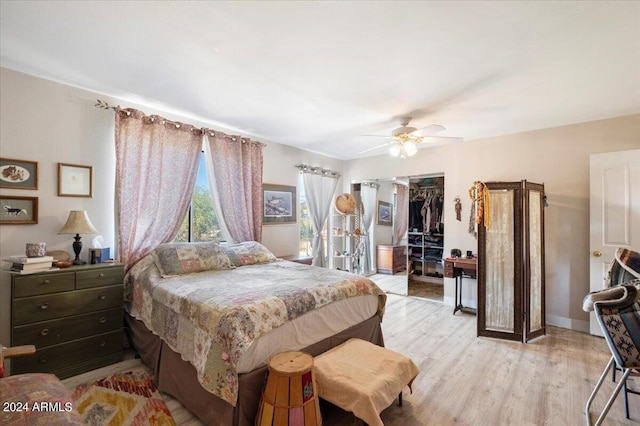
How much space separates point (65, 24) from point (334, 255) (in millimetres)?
4784

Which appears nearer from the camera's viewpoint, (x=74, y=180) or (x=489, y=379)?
(x=489, y=379)

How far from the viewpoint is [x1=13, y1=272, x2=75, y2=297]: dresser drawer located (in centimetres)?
223

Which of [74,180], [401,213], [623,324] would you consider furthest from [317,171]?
[623,324]

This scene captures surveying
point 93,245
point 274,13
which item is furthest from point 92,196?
point 274,13

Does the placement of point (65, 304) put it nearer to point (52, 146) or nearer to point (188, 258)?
point (188, 258)

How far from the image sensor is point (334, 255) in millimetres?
5754

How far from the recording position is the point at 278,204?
4730 millimetres

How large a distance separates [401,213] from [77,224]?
178 inches

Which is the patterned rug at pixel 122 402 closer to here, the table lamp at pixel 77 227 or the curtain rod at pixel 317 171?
the table lamp at pixel 77 227

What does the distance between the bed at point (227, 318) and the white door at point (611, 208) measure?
2640mm

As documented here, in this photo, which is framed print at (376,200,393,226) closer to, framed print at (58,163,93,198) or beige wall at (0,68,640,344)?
beige wall at (0,68,640,344)

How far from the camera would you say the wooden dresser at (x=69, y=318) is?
226 centimetres

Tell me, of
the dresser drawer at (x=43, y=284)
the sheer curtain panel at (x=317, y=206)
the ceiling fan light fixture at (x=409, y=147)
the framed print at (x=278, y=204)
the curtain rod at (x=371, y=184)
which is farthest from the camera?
the curtain rod at (x=371, y=184)

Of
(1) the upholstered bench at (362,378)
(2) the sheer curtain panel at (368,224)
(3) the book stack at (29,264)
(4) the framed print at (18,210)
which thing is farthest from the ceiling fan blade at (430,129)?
(4) the framed print at (18,210)
